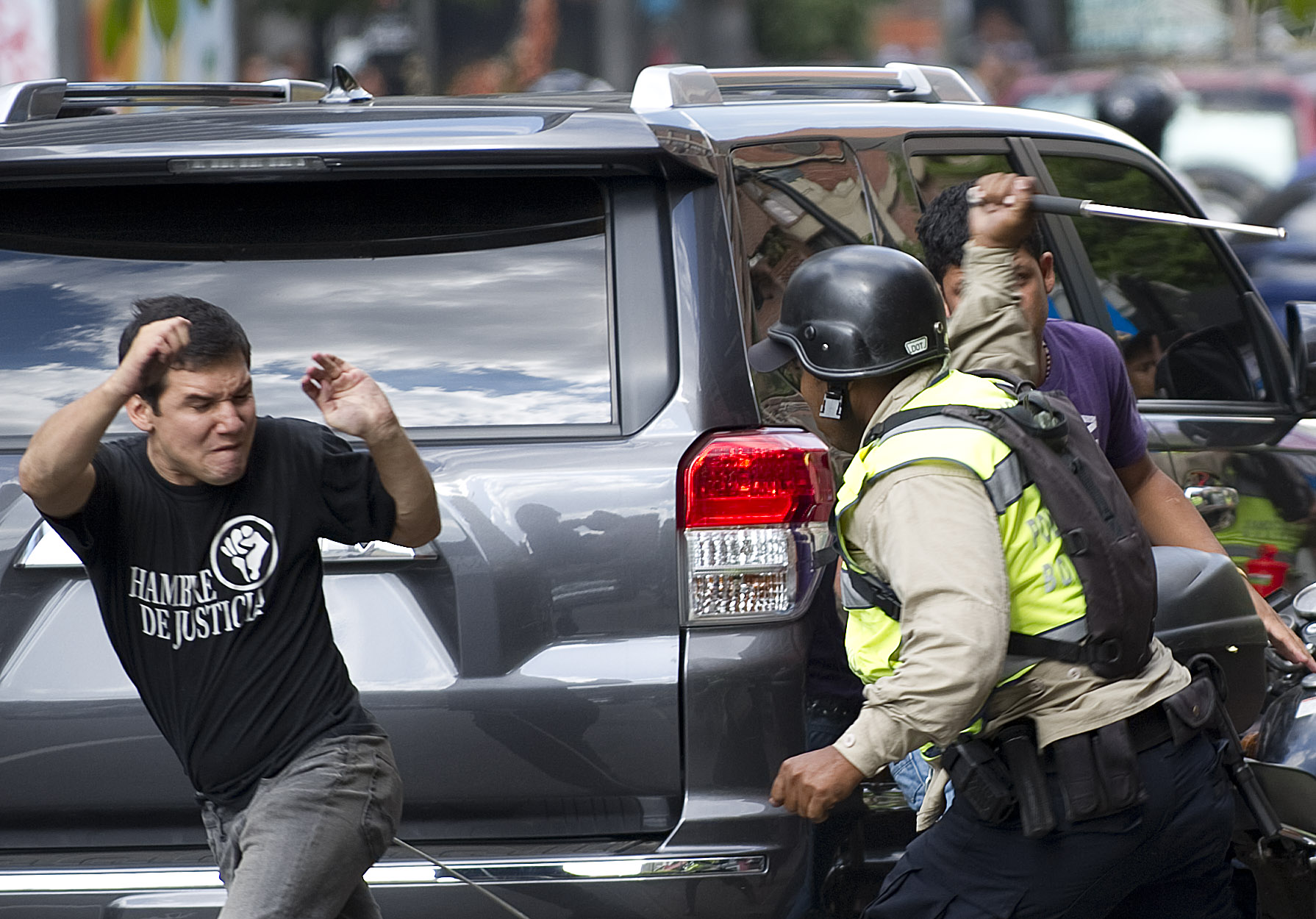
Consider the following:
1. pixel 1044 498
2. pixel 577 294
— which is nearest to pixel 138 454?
pixel 577 294

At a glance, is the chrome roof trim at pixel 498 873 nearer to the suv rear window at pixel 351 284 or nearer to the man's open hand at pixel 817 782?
the man's open hand at pixel 817 782

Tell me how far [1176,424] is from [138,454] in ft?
9.00

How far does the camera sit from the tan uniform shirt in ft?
8.41

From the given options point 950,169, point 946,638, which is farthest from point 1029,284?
point 946,638

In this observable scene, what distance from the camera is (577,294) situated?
319cm

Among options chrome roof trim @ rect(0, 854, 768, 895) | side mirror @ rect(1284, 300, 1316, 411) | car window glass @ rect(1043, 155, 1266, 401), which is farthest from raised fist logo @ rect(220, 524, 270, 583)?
side mirror @ rect(1284, 300, 1316, 411)

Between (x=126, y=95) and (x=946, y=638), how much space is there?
2.65m

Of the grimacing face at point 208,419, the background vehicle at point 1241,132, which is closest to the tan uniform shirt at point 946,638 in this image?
the grimacing face at point 208,419

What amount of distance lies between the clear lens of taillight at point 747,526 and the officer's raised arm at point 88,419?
3.04 ft

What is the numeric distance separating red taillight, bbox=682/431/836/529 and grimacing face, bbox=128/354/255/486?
781mm

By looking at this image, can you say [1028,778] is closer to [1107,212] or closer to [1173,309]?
[1107,212]

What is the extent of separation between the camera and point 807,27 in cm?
3525

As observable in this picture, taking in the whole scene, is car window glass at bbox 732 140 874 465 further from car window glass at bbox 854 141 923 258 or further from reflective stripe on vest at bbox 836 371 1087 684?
reflective stripe on vest at bbox 836 371 1087 684

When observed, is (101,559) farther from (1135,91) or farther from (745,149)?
(1135,91)
